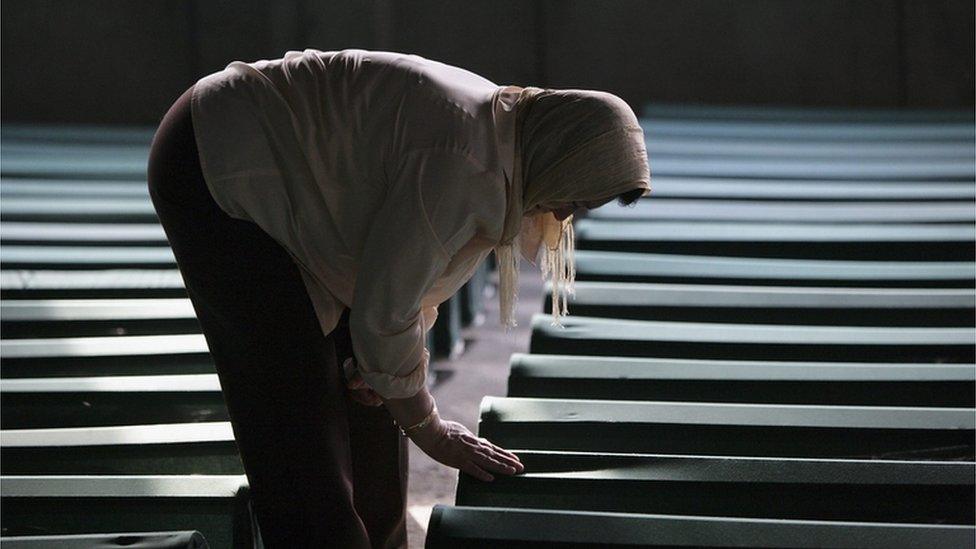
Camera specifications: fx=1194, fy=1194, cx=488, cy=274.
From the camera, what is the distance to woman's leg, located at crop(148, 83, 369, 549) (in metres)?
2.01

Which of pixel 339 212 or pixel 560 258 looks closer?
pixel 339 212

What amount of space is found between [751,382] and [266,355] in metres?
1.24

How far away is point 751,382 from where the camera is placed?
9.16 feet

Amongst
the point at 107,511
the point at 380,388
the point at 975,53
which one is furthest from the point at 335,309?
the point at 975,53

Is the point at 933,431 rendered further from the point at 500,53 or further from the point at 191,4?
the point at 191,4

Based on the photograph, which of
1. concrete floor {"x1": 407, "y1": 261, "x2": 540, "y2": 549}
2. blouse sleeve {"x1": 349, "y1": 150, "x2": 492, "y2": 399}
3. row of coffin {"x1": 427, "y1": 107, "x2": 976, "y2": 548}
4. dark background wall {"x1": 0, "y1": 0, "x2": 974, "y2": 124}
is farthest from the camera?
dark background wall {"x1": 0, "y1": 0, "x2": 974, "y2": 124}

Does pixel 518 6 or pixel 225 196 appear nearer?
pixel 225 196

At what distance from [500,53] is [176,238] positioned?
5074 millimetres

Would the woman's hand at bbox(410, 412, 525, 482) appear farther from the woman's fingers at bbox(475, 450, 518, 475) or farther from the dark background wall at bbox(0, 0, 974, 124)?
the dark background wall at bbox(0, 0, 974, 124)

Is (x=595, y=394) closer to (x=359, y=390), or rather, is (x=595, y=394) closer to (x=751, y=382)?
(x=751, y=382)

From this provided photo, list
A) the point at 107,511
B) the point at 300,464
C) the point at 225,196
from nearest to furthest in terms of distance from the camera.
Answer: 1. the point at 225,196
2. the point at 300,464
3. the point at 107,511

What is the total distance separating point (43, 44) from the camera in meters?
6.86

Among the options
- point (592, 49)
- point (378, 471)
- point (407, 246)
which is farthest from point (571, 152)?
point (592, 49)

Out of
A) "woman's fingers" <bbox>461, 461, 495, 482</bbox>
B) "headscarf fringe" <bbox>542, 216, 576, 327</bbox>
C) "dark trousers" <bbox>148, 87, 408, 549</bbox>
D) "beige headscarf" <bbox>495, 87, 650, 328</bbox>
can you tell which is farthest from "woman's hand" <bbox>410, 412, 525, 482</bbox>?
"beige headscarf" <bbox>495, 87, 650, 328</bbox>
